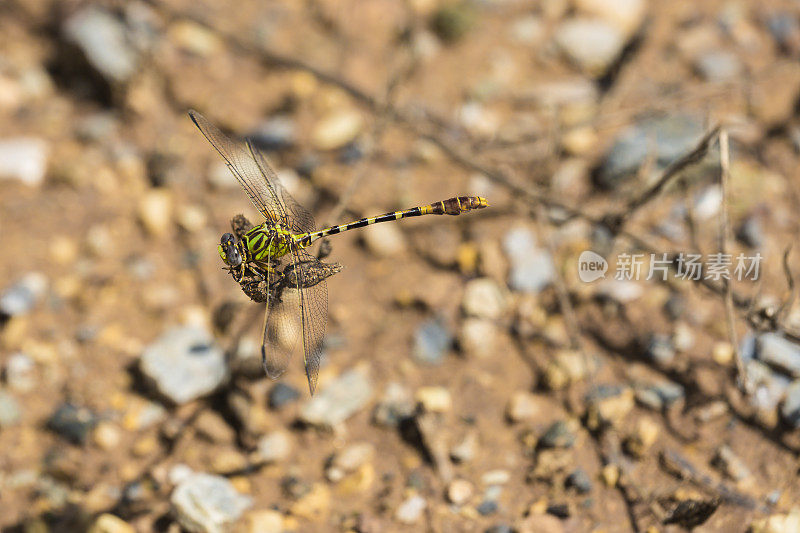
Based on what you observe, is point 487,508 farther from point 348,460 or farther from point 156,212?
point 156,212

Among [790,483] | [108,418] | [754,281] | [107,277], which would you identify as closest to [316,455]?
[108,418]

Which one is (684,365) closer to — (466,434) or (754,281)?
(754,281)

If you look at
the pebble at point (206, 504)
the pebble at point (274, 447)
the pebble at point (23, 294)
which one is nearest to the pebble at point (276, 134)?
the pebble at point (23, 294)

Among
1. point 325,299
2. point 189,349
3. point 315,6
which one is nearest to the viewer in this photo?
point 325,299

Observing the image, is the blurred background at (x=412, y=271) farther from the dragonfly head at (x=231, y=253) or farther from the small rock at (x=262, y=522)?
the dragonfly head at (x=231, y=253)

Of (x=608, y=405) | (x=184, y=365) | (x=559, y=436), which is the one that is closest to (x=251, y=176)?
(x=184, y=365)
